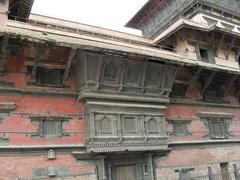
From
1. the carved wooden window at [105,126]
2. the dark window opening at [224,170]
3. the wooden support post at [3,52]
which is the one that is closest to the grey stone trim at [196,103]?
the dark window opening at [224,170]

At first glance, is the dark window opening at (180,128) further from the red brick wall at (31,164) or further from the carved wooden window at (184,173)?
the red brick wall at (31,164)

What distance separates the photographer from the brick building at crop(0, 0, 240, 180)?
9859 mm

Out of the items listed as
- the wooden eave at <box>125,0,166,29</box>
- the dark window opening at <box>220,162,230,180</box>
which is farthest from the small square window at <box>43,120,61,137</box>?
the wooden eave at <box>125,0,166,29</box>

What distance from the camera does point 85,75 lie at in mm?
10781

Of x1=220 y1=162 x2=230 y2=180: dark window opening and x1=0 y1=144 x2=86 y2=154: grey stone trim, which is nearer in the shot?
x1=0 y1=144 x2=86 y2=154: grey stone trim

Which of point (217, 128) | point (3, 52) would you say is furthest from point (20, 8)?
point (217, 128)

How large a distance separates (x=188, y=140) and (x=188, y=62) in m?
3.41

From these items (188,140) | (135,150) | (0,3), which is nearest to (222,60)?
(188,140)

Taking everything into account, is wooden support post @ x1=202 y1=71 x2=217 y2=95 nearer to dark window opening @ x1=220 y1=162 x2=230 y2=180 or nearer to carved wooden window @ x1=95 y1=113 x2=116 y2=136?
dark window opening @ x1=220 y1=162 x2=230 y2=180

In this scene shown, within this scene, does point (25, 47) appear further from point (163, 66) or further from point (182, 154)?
point (182, 154)

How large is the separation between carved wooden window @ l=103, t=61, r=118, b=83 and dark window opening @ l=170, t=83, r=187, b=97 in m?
3.36

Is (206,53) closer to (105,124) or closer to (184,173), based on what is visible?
(184,173)

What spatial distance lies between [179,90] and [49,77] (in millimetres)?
6109

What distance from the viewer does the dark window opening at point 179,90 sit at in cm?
1378
